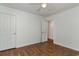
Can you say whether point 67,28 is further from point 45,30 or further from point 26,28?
point 26,28

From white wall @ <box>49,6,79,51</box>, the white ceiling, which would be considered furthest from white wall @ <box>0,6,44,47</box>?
white wall @ <box>49,6,79,51</box>

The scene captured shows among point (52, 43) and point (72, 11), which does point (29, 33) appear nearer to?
point (52, 43)

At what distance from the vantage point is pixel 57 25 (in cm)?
334

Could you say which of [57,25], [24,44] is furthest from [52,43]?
[24,44]

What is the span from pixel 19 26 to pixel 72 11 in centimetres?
243

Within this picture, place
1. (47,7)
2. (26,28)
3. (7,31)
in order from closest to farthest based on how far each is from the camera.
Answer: (47,7) → (7,31) → (26,28)

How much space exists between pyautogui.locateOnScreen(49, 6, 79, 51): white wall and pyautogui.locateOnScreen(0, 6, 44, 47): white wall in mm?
738

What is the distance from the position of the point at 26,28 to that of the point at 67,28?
1.91 meters

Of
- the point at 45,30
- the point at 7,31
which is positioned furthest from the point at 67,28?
the point at 7,31

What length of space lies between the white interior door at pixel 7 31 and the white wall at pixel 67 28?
1.72 meters

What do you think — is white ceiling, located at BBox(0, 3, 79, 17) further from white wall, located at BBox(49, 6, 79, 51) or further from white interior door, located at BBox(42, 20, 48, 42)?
white wall, located at BBox(49, 6, 79, 51)

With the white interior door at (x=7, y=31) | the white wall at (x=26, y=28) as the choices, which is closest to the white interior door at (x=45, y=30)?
the white wall at (x=26, y=28)

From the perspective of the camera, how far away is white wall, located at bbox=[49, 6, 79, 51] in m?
2.82

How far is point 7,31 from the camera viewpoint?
310cm
